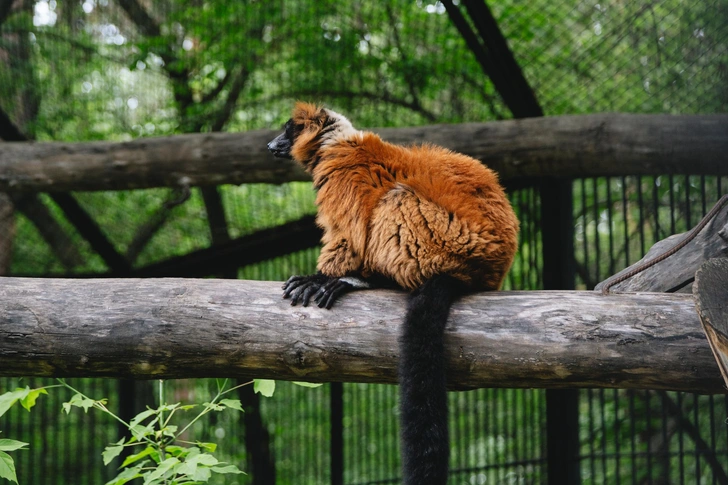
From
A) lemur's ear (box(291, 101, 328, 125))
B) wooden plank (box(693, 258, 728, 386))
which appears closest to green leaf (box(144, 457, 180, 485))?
wooden plank (box(693, 258, 728, 386))

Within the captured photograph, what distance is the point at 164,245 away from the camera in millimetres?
6164

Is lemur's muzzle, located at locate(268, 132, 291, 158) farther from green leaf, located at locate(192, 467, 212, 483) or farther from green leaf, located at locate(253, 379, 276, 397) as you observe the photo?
green leaf, located at locate(192, 467, 212, 483)

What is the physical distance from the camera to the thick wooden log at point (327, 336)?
2383mm

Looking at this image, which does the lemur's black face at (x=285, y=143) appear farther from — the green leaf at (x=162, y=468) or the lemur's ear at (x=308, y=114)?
the green leaf at (x=162, y=468)

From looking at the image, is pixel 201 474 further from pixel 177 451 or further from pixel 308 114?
pixel 308 114

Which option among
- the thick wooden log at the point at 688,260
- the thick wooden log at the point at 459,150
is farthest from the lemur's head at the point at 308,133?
the thick wooden log at the point at 688,260

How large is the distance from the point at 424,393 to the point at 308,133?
1812 mm

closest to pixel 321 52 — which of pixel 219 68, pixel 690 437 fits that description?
pixel 219 68

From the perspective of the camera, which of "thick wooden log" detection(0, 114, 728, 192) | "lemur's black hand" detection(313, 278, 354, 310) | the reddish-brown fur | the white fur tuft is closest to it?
"lemur's black hand" detection(313, 278, 354, 310)

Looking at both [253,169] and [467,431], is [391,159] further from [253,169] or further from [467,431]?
[467,431]

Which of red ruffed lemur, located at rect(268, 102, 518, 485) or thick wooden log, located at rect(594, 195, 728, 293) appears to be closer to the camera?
red ruffed lemur, located at rect(268, 102, 518, 485)

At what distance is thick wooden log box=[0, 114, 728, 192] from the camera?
4.09m

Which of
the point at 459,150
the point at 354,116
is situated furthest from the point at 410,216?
the point at 354,116

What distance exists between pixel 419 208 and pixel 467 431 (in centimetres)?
277
